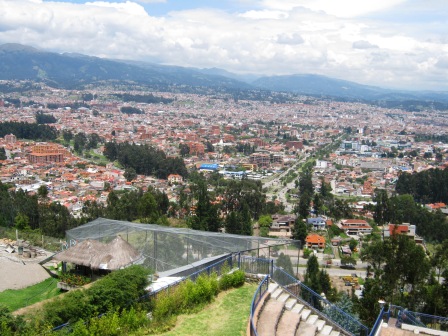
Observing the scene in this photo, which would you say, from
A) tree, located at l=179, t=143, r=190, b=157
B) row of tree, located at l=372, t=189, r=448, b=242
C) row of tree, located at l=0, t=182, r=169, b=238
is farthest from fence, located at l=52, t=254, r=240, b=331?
tree, located at l=179, t=143, r=190, b=157

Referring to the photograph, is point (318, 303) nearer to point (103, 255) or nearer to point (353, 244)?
point (103, 255)

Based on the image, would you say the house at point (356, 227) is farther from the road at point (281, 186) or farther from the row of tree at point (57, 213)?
the row of tree at point (57, 213)

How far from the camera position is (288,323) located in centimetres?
569

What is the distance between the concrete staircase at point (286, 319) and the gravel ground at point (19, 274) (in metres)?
4.95

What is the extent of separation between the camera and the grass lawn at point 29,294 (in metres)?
7.59

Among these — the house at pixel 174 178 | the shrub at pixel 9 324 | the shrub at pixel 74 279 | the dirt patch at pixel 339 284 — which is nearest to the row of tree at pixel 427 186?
the house at pixel 174 178

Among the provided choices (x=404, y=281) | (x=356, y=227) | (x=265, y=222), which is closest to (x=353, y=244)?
(x=356, y=227)

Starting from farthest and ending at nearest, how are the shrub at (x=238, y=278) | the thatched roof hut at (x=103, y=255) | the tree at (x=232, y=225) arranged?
the tree at (x=232, y=225)
the thatched roof hut at (x=103, y=255)
the shrub at (x=238, y=278)

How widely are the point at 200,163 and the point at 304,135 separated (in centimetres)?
3156

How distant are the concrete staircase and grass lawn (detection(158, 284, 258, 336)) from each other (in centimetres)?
25

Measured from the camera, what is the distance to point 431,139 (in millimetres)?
76125

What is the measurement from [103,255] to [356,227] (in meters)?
21.0

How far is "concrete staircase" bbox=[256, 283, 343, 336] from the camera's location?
5453mm

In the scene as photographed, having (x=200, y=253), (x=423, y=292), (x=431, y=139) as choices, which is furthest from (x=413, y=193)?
(x=431, y=139)
